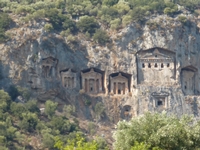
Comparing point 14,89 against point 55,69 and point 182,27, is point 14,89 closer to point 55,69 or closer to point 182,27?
point 55,69

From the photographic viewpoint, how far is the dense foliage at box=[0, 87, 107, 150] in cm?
6488

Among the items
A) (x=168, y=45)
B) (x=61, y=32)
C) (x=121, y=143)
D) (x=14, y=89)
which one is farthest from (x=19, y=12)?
(x=121, y=143)

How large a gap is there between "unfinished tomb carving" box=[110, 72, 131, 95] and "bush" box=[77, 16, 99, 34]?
647 centimetres

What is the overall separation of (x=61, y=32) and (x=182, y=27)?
1392cm

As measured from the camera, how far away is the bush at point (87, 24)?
261 feet


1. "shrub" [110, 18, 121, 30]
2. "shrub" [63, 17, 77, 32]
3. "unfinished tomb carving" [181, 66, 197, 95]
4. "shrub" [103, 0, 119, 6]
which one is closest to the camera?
"unfinished tomb carving" [181, 66, 197, 95]

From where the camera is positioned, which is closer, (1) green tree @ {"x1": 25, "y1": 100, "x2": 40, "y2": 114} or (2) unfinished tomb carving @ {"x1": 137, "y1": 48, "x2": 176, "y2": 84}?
(1) green tree @ {"x1": 25, "y1": 100, "x2": 40, "y2": 114}

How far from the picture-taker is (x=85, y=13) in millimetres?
83188

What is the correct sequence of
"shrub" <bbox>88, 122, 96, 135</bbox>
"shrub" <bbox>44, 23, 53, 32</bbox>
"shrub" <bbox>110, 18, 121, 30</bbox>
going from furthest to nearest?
"shrub" <bbox>110, 18, 121, 30</bbox> < "shrub" <bbox>44, 23, 53, 32</bbox> < "shrub" <bbox>88, 122, 96, 135</bbox>

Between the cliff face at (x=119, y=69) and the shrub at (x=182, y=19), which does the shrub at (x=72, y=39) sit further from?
the shrub at (x=182, y=19)

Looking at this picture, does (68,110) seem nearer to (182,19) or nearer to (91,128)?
(91,128)

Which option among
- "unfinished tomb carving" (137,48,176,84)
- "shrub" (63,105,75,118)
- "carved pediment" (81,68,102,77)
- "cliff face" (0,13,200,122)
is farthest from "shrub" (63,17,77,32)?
"shrub" (63,105,75,118)

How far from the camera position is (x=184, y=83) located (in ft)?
257

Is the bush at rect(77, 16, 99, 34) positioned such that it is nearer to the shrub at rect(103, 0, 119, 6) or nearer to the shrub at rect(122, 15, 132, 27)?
the shrub at rect(122, 15, 132, 27)
